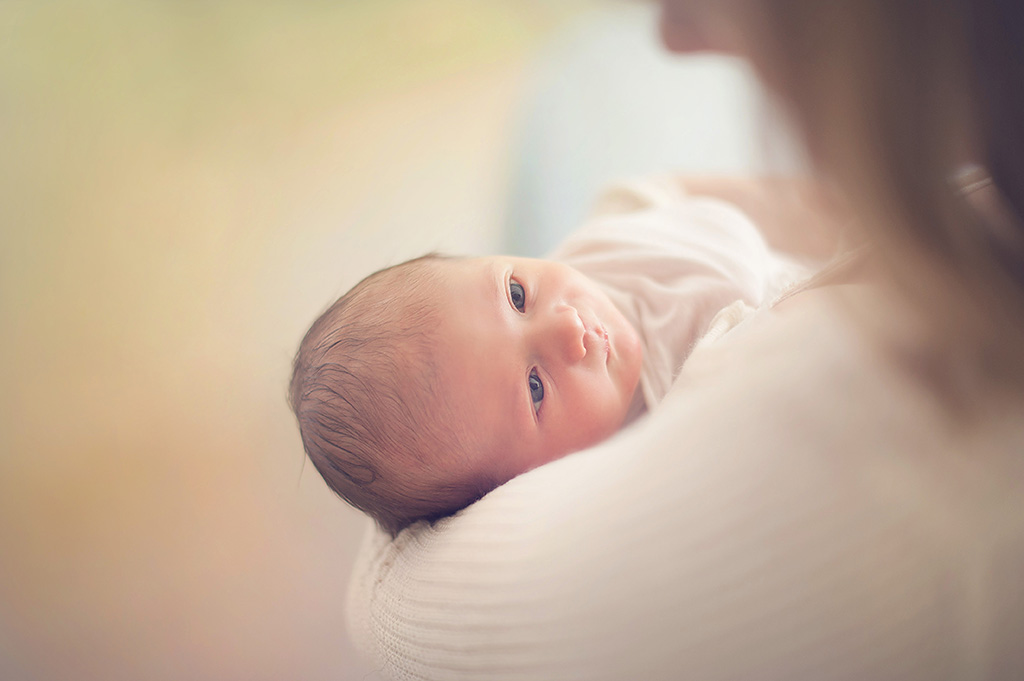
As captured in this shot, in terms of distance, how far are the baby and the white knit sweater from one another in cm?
30

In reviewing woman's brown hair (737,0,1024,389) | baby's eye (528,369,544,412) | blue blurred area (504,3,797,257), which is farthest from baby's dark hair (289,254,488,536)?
blue blurred area (504,3,797,257)

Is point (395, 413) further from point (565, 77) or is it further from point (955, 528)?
point (565, 77)

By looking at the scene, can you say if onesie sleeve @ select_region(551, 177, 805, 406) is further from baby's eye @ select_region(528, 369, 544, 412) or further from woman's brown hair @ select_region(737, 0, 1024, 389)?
woman's brown hair @ select_region(737, 0, 1024, 389)

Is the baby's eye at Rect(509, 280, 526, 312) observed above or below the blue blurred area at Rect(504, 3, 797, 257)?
below

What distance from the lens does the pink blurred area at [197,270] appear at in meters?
0.78

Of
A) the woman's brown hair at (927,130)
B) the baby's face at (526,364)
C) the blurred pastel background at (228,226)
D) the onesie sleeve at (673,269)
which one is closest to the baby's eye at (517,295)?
the baby's face at (526,364)

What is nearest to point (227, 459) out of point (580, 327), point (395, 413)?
point (395, 413)

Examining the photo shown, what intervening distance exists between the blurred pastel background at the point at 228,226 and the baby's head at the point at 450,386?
0.84 ft

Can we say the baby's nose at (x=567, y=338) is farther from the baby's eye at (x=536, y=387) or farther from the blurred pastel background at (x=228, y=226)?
the blurred pastel background at (x=228, y=226)

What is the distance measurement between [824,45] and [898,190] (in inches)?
3.8

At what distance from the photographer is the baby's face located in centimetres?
71

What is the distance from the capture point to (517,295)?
803 millimetres

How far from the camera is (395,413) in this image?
698 millimetres

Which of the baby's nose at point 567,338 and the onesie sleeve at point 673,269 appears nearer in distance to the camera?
the baby's nose at point 567,338
